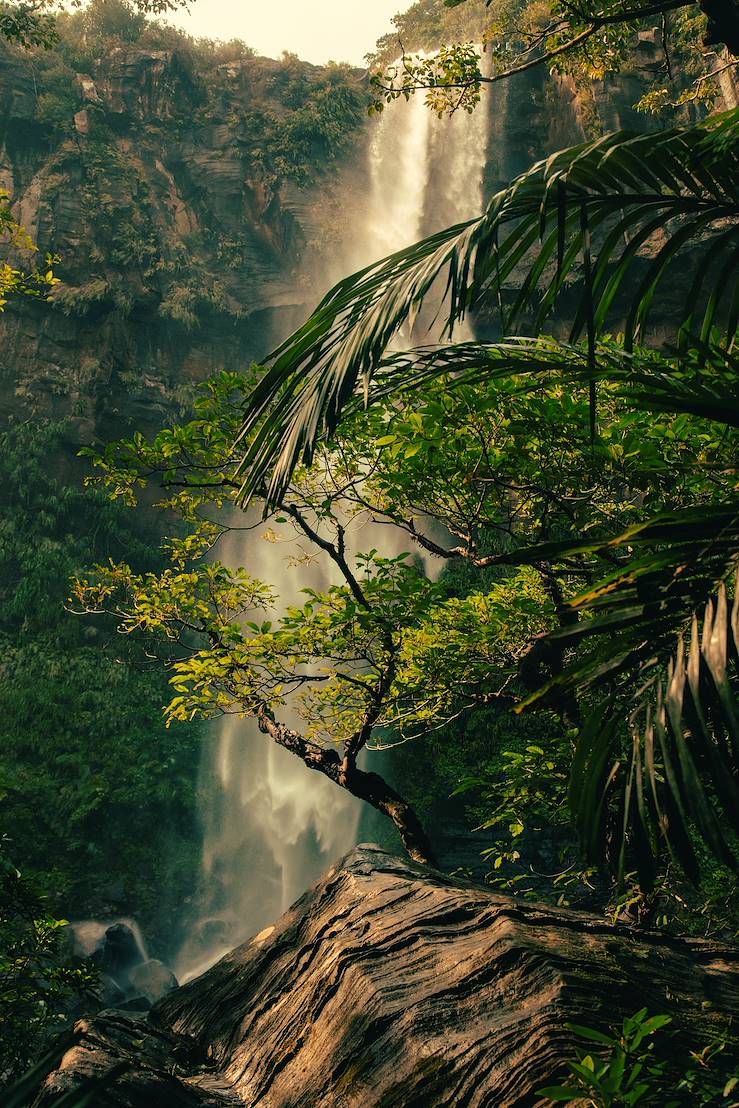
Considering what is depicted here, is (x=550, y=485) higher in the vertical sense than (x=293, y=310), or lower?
lower

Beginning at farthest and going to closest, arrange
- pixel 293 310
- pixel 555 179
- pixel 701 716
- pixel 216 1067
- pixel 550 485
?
pixel 293 310 → pixel 550 485 → pixel 216 1067 → pixel 555 179 → pixel 701 716

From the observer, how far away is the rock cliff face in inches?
784

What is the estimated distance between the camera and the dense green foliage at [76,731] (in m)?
14.3

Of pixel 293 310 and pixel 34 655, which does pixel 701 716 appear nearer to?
pixel 34 655

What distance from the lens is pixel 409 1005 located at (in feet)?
9.99

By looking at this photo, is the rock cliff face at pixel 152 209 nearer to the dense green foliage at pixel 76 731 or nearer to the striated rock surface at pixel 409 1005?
the dense green foliage at pixel 76 731

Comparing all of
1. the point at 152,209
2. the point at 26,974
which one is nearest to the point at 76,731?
the point at 26,974

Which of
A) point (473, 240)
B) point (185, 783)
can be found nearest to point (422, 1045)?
point (473, 240)

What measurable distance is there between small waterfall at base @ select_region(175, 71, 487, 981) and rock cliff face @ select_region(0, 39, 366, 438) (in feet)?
13.4

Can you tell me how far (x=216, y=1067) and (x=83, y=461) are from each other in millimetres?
17266

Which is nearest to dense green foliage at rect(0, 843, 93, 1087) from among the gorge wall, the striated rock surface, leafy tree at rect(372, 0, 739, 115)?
the striated rock surface

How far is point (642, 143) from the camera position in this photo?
7.25ft

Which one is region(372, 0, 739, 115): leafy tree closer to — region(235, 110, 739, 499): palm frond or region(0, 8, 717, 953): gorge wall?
region(235, 110, 739, 499): palm frond

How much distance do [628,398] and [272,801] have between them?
53.6ft
